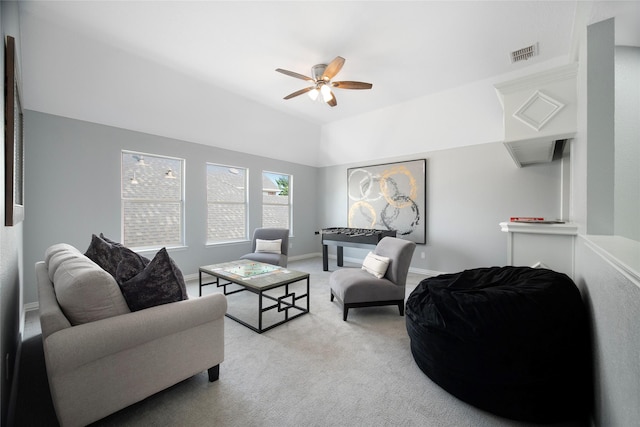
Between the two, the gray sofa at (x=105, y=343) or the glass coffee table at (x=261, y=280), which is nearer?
the gray sofa at (x=105, y=343)

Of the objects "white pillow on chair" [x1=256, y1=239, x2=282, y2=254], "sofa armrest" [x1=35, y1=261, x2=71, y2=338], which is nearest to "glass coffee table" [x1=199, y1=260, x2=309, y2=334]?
"white pillow on chair" [x1=256, y1=239, x2=282, y2=254]

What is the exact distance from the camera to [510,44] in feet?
9.59

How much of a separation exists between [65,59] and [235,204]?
3.17 meters

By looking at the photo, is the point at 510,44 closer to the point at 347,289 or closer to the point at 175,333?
the point at 347,289

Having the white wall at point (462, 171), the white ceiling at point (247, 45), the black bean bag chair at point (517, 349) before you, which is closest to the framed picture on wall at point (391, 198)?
the white wall at point (462, 171)

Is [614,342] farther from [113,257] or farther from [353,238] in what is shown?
[353,238]

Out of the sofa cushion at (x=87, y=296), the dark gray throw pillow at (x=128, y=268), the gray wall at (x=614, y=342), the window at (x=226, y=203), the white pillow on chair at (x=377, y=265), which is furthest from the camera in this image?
the window at (x=226, y=203)

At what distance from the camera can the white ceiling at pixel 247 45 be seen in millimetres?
2447

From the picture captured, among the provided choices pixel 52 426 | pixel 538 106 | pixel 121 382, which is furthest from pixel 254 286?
pixel 538 106

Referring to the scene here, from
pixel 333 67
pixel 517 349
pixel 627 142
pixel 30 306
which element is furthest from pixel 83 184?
pixel 627 142

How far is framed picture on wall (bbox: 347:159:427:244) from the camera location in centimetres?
518

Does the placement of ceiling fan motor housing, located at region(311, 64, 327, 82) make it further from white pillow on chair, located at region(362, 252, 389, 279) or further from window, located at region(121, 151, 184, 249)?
window, located at region(121, 151, 184, 249)

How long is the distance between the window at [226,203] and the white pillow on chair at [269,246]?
Answer: 942 millimetres

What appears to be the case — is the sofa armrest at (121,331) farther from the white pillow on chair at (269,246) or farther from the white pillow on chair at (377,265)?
the white pillow on chair at (269,246)
